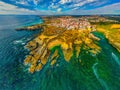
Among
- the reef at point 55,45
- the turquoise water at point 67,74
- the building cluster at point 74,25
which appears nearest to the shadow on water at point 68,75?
the turquoise water at point 67,74

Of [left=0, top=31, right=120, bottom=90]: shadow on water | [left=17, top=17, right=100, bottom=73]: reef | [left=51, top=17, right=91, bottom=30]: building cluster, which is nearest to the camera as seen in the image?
[left=0, top=31, right=120, bottom=90]: shadow on water

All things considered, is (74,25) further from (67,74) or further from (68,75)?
(68,75)

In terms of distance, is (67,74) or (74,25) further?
(74,25)

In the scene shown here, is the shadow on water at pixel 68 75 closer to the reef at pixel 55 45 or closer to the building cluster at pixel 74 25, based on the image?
the reef at pixel 55 45

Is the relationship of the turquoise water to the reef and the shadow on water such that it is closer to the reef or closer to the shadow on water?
the shadow on water

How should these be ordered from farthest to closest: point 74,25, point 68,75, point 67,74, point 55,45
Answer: point 74,25 → point 55,45 → point 67,74 → point 68,75

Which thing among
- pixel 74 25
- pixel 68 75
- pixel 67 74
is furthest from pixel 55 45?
pixel 74 25

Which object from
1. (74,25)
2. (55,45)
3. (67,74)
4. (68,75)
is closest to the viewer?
(68,75)

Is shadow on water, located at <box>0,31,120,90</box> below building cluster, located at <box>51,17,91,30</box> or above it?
above

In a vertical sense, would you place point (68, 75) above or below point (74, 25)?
above

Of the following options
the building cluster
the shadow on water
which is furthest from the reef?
the building cluster

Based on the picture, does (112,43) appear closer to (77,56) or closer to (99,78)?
(77,56)
